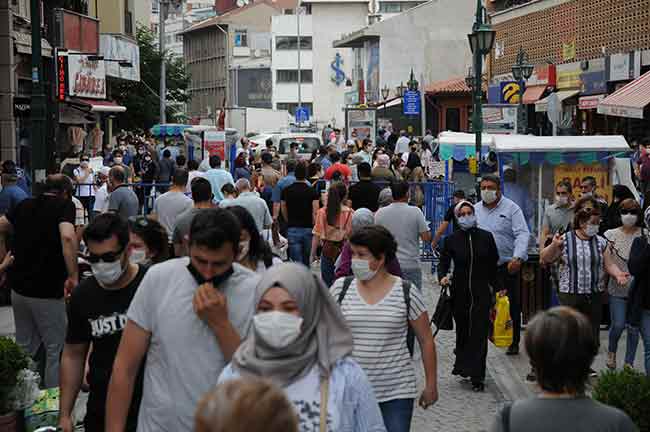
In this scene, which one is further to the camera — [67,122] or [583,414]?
[67,122]

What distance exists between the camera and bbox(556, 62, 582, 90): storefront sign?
42375mm

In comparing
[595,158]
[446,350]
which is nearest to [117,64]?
[595,158]

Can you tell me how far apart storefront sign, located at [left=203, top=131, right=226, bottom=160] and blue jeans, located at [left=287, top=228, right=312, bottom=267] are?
19529 millimetres

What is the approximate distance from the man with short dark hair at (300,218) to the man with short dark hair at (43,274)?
615 cm

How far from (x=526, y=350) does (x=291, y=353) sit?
0.78 metres

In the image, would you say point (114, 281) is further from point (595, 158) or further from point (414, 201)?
point (414, 201)

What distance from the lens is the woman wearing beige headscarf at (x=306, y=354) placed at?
4.16 m

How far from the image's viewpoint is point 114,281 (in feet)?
19.0

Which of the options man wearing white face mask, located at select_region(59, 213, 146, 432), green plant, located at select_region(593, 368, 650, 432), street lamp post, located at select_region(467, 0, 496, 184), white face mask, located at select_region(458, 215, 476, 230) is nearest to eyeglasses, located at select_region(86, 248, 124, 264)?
man wearing white face mask, located at select_region(59, 213, 146, 432)

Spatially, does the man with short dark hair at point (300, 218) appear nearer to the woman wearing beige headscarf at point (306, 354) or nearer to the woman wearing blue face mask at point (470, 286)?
the woman wearing blue face mask at point (470, 286)

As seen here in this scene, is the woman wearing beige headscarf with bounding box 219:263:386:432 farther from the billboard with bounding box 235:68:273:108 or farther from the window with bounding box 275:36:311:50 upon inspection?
the billboard with bounding box 235:68:273:108

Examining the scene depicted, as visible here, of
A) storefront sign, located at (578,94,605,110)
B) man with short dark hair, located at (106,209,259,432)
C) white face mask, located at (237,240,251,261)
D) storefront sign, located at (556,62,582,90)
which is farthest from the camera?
storefront sign, located at (556,62,582,90)

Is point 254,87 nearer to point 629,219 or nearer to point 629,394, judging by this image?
point 629,219

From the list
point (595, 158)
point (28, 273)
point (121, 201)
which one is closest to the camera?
point (28, 273)
